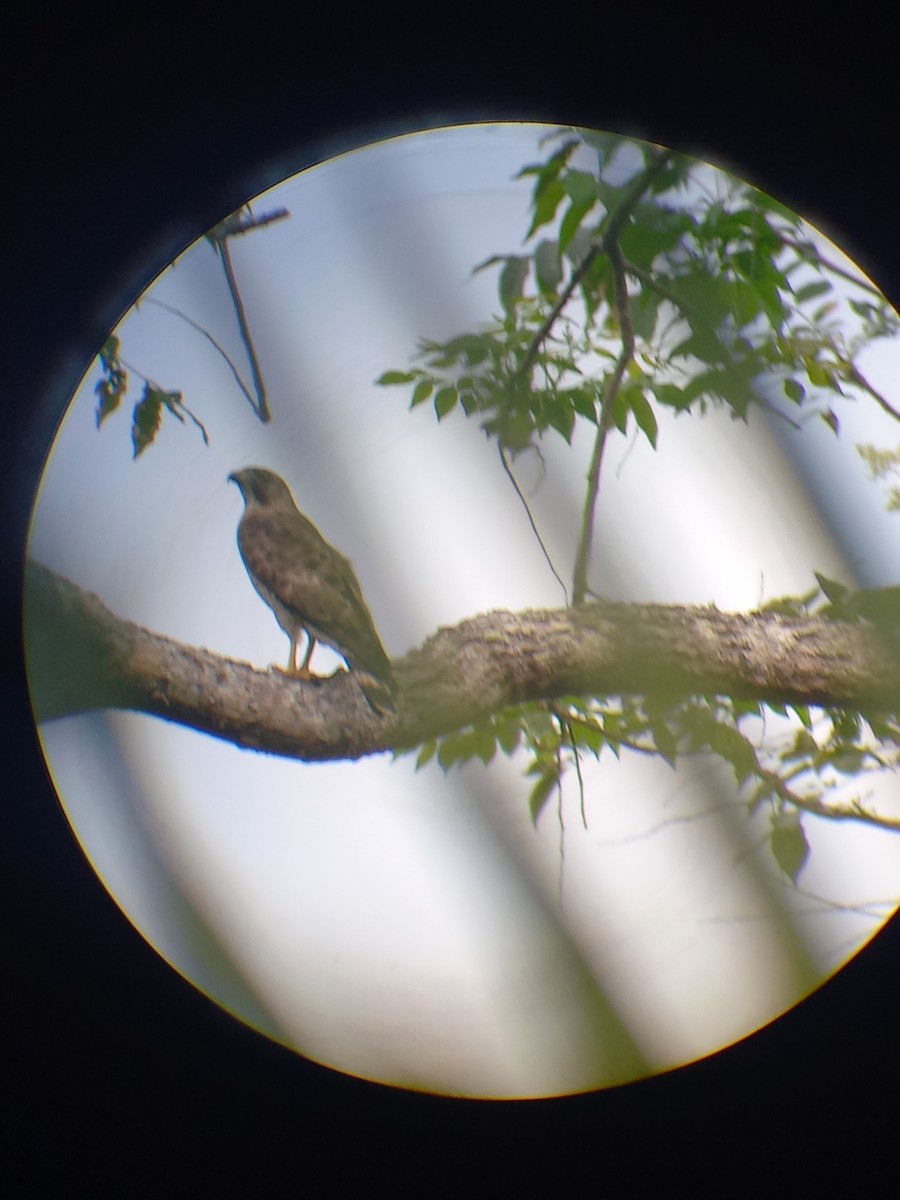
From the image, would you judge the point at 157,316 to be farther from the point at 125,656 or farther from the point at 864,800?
the point at 864,800

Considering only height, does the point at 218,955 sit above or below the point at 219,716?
below

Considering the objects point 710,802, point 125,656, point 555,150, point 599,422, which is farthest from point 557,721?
point 555,150

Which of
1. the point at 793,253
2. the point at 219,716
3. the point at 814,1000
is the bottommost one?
the point at 814,1000

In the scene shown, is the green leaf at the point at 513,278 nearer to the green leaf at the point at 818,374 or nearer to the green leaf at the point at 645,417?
the green leaf at the point at 645,417

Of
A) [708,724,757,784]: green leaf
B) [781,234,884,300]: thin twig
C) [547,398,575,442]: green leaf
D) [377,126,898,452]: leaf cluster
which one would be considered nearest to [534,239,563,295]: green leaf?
[377,126,898,452]: leaf cluster

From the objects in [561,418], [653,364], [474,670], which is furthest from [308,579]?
[653,364]

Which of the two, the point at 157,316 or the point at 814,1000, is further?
the point at 814,1000

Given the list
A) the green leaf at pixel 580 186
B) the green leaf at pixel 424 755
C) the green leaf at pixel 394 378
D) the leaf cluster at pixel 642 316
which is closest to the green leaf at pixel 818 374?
the leaf cluster at pixel 642 316

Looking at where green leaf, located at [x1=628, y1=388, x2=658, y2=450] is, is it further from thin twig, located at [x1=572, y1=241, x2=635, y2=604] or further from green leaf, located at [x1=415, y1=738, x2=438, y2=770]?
green leaf, located at [x1=415, y1=738, x2=438, y2=770]
